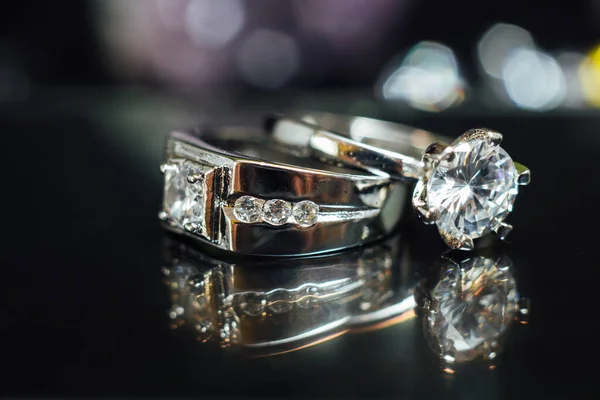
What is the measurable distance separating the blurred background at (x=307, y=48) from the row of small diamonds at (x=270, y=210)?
1608 millimetres

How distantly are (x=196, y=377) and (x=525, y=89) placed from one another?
2097 millimetres

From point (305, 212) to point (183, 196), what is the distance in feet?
0.61

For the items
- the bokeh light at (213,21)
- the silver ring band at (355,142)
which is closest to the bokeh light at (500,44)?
the bokeh light at (213,21)

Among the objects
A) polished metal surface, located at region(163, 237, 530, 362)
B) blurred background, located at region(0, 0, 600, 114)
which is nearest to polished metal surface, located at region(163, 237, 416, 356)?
polished metal surface, located at region(163, 237, 530, 362)

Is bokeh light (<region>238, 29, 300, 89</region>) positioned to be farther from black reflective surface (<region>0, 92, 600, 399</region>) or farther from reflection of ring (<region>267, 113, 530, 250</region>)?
reflection of ring (<region>267, 113, 530, 250</region>)

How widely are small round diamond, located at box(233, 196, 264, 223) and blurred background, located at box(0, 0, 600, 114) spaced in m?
1.62

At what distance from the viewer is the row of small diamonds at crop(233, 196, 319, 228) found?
725 mm

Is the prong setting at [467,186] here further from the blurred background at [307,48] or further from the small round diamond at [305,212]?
the blurred background at [307,48]

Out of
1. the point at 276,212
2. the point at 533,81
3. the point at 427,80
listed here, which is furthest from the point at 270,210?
the point at 533,81

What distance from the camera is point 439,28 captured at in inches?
99.0

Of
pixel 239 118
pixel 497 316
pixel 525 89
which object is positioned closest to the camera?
pixel 497 316

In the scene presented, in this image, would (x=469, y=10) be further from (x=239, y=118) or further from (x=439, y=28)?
(x=239, y=118)

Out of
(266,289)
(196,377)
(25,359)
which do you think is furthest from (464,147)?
(25,359)

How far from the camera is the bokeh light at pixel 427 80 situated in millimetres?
2152
